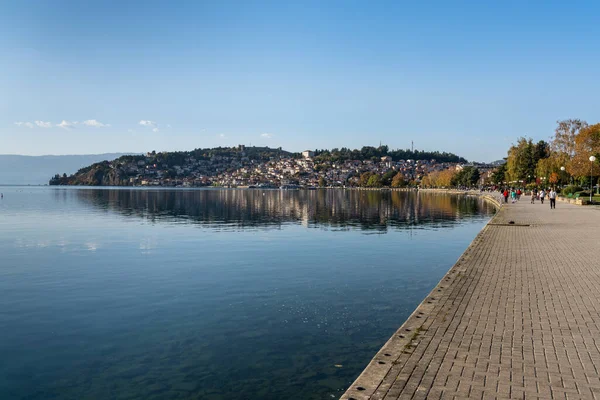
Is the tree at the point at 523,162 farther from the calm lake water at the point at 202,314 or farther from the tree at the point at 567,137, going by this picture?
the calm lake water at the point at 202,314

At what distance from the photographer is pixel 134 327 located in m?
9.77

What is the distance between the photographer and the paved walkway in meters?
5.28

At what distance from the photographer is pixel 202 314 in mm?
10578

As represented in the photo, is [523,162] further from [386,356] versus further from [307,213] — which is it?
[386,356]

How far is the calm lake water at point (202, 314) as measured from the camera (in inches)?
283

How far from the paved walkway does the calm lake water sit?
107cm

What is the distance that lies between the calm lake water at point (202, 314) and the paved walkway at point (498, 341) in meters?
1.07

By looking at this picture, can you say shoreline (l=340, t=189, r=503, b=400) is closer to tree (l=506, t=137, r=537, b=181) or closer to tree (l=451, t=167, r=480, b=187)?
tree (l=506, t=137, r=537, b=181)

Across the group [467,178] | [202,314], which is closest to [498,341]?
[202,314]

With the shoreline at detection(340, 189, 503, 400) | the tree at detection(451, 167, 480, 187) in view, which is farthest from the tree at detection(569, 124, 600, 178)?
the tree at detection(451, 167, 480, 187)

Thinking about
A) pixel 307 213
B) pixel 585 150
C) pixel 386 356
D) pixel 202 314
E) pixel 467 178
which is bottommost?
pixel 202 314

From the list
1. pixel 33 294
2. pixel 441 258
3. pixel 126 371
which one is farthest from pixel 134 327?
pixel 441 258

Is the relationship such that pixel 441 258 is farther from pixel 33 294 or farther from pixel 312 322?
pixel 33 294

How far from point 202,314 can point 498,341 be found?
19.7ft
